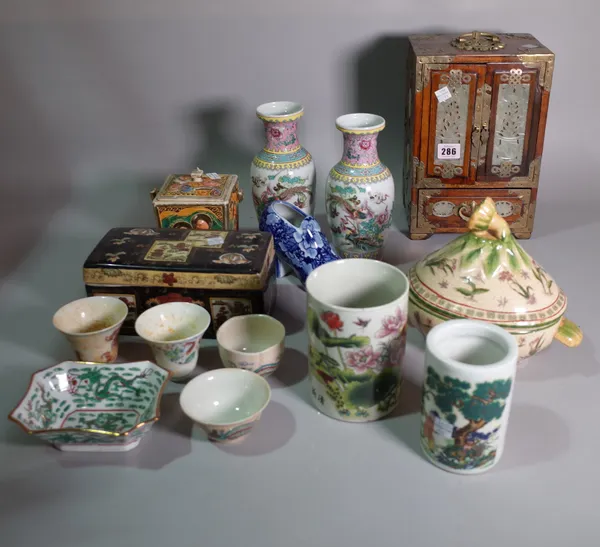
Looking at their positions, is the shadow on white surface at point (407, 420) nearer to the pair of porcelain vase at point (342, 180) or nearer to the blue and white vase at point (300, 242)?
the blue and white vase at point (300, 242)

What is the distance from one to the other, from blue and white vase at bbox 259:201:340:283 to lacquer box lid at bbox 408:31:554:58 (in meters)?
0.66

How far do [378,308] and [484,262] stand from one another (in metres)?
0.33

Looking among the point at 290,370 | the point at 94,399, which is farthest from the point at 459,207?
the point at 94,399

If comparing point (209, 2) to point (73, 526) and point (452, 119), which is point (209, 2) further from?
point (73, 526)

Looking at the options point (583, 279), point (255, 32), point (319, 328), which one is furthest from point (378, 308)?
point (255, 32)

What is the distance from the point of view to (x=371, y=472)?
5.20ft

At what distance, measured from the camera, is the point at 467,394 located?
1445 millimetres

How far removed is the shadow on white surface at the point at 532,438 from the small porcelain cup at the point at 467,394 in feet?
0.17

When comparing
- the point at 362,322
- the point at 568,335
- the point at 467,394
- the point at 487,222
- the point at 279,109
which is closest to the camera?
the point at 467,394

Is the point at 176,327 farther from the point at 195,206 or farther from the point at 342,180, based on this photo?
the point at 342,180

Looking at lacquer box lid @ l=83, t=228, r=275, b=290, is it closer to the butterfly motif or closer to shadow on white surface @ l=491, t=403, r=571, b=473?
the butterfly motif

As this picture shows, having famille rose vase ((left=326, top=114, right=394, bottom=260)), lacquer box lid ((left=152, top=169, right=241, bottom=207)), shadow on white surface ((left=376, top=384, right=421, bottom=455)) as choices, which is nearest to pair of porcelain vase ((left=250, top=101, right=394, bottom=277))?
famille rose vase ((left=326, top=114, right=394, bottom=260))

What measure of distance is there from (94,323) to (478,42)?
1452 millimetres

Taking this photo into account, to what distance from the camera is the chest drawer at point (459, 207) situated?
2463 millimetres
